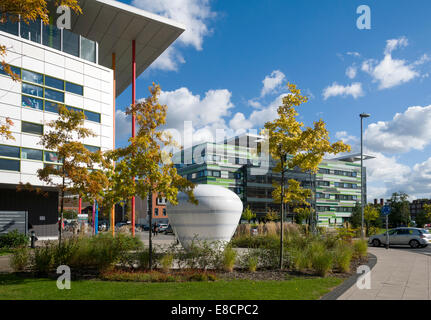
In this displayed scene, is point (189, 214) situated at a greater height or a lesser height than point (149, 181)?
lesser

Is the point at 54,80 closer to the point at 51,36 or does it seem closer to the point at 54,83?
the point at 54,83

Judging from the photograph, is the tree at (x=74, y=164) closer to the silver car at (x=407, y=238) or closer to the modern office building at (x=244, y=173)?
the silver car at (x=407, y=238)

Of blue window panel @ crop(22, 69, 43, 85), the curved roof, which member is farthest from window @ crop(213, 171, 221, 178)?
blue window panel @ crop(22, 69, 43, 85)

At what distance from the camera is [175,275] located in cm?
1049

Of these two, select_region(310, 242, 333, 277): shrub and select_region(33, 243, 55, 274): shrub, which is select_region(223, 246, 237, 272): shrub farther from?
select_region(33, 243, 55, 274): shrub

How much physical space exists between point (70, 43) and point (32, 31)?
283 cm

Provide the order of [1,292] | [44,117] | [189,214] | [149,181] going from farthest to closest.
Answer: [44,117]
[189,214]
[149,181]
[1,292]

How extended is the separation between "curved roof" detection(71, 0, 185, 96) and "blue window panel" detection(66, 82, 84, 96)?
490 cm

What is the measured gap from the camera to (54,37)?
90.1 ft

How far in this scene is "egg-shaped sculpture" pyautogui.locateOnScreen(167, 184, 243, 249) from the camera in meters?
15.3

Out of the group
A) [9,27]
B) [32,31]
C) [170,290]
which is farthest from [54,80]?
[170,290]
